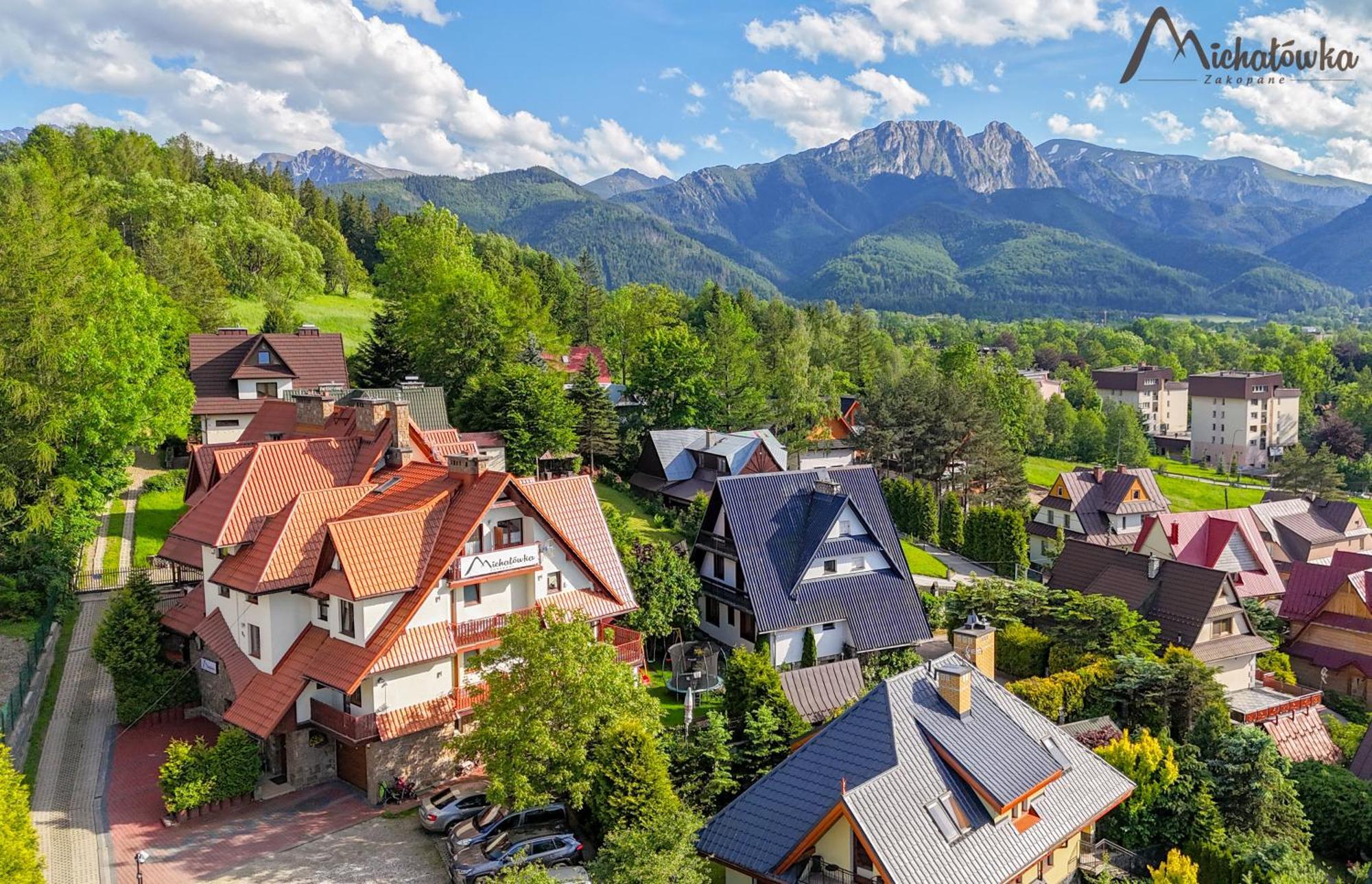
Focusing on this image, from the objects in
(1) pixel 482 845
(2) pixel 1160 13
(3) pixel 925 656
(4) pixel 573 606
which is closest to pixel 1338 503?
(2) pixel 1160 13

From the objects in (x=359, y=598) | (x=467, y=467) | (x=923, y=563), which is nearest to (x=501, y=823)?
(x=359, y=598)

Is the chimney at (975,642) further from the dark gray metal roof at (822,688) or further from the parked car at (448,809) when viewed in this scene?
the parked car at (448,809)

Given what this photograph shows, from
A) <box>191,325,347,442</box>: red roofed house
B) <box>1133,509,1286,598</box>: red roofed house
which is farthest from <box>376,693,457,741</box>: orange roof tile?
<box>1133,509,1286,598</box>: red roofed house

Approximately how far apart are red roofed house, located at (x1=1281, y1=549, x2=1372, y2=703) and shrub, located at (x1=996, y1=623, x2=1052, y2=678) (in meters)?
20.9

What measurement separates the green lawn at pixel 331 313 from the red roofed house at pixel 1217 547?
59.3 metres

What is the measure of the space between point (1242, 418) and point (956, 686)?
130m

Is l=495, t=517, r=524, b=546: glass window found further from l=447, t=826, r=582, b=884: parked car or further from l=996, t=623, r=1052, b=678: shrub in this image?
l=996, t=623, r=1052, b=678: shrub

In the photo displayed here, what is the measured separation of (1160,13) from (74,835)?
52.1 meters

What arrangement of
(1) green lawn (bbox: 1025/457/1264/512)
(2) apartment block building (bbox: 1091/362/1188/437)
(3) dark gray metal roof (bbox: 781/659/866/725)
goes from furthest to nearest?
(2) apartment block building (bbox: 1091/362/1188/437)
(1) green lawn (bbox: 1025/457/1264/512)
(3) dark gray metal roof (bbox: 781/659/866/725)

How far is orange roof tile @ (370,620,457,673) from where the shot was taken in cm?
2525

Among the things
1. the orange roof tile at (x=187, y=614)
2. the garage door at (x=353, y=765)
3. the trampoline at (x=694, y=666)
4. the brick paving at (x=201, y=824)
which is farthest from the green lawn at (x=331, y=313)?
the garage door at (x=353, y=765)

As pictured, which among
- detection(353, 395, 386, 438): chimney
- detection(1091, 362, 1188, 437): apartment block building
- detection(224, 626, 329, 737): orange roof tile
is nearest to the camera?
detection(224, 626, 329, 737): orange roof tile

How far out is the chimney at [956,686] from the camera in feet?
76.6

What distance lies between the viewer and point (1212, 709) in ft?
105
